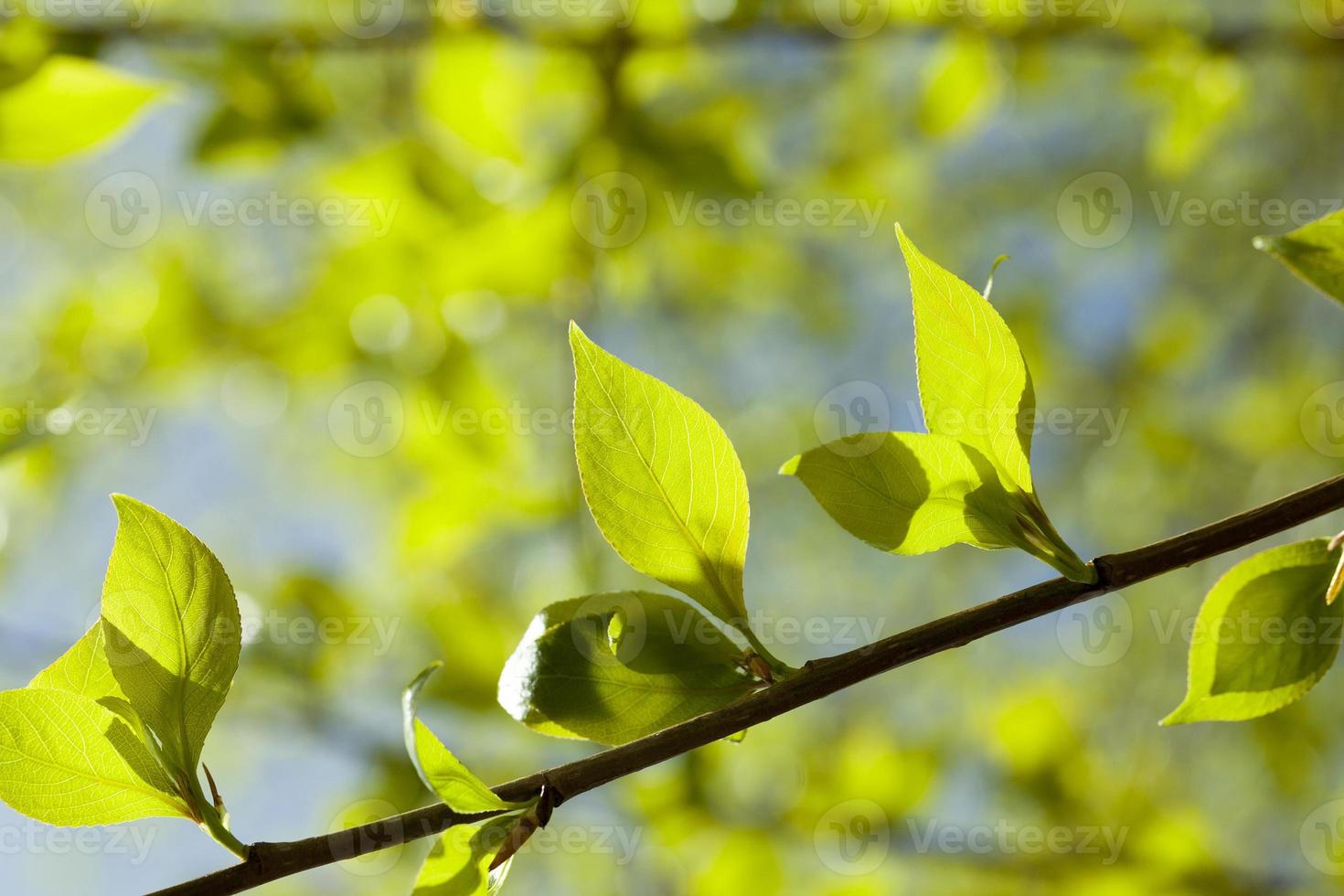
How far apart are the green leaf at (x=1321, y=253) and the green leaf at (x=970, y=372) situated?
74 mm

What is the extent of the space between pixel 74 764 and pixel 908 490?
0.24 meters

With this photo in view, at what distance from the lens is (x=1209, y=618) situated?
0.28 metres

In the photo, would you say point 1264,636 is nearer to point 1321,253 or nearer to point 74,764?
point 1321,253

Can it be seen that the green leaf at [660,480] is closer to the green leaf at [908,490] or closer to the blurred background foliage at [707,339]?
the green leaf at [908,490]

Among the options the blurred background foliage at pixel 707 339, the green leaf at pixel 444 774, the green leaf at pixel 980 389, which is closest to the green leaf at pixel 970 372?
the green leaf at pixel 980 389

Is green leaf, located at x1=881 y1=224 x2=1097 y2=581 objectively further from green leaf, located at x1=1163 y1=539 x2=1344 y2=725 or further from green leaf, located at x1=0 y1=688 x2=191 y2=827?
green leaf, located at x1=0 y1=688 x2=191 y2=827

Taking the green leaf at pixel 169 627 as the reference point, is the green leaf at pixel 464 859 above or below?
below

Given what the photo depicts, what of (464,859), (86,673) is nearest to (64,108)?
(86,673)

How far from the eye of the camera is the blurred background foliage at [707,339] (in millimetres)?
714

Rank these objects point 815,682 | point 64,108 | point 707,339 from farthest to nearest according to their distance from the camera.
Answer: point 707,339, point 64,108, point 815,682

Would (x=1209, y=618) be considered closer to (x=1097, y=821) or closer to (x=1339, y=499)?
(x=1339, y=499)

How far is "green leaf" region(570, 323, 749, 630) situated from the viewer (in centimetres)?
24

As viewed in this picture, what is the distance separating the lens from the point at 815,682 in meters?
0.23

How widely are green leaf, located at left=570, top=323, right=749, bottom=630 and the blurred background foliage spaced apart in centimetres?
32
